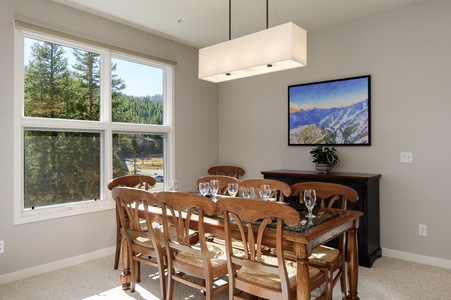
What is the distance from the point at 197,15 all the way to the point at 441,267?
11.9 ft

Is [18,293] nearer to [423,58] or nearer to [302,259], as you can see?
[302,259]

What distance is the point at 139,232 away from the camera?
2.49 m

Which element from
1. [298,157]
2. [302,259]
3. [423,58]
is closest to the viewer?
[302,259]

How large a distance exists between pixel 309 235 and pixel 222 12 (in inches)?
105

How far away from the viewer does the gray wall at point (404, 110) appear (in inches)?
128

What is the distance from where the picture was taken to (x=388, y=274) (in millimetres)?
3059

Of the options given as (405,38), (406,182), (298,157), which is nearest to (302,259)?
(406,182)

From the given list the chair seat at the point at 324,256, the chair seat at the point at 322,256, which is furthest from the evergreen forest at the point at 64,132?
the chair seat at the point at 324,256

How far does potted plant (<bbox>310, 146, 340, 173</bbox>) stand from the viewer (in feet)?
12.3

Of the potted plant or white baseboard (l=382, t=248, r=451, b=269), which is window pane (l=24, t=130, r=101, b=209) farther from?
white baseboard (l=382, t=248, r=451, b=269)

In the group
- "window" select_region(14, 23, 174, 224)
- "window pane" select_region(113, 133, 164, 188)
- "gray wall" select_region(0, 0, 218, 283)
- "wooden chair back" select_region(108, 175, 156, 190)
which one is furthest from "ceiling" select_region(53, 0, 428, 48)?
"wooden chair back" select_region(108, 175, 156, 190)

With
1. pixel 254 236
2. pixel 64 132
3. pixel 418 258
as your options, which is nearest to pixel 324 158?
pixel 418 258

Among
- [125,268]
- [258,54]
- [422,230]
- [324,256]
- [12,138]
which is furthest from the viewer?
[422,230]

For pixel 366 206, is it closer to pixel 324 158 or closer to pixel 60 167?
pixel 324 158
